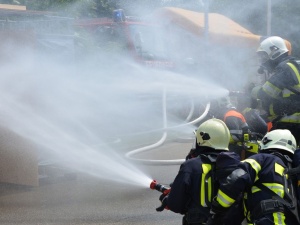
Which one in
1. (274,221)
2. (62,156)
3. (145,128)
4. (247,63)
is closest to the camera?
(274,221)

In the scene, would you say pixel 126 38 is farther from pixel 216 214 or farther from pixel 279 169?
pixel 279 169

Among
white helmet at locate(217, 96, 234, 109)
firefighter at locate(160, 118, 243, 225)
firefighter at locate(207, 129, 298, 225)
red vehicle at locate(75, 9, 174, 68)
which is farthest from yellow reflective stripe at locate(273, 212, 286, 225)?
red vehicle at locate(75, 9, 174, 68)

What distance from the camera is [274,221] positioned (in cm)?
364

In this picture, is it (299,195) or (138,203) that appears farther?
(138,203)

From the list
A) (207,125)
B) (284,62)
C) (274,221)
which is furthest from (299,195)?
(284,62)

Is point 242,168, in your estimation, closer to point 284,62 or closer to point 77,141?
point 284,62

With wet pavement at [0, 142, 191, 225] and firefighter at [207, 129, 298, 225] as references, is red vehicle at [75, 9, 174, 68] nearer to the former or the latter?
wet pavement at [0, 142, 191, 225]

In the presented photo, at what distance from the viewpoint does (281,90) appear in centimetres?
585

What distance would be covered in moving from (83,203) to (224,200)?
3675mm

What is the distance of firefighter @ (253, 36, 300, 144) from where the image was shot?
19.1 feet

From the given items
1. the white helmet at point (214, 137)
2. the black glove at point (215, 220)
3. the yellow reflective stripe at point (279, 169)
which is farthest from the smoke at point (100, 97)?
the yellow reflective stripe at point (279, 169)

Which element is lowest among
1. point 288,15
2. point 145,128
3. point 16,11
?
point 145,128

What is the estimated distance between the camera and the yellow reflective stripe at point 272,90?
5839 mm

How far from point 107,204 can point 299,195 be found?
12.0 feet
